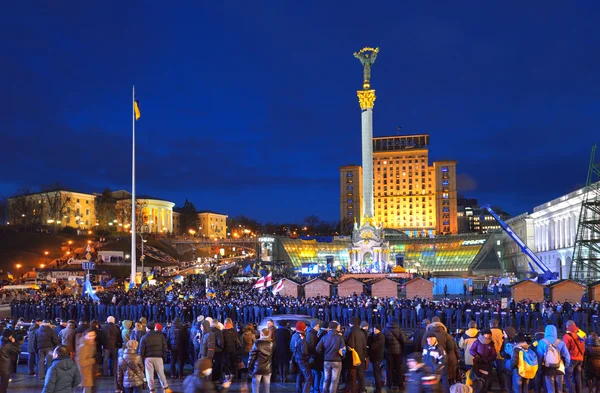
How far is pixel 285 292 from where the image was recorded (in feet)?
→ 127

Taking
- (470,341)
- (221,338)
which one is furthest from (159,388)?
(470,341)

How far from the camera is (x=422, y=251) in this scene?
97625 millimetres

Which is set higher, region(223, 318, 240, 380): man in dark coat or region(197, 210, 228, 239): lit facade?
region(197, 210, 228, 239): lit facade

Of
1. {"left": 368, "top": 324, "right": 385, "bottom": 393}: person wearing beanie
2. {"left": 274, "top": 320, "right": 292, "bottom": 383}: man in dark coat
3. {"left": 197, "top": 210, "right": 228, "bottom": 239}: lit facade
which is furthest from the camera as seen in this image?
{"left": 197, "top": 210, "right": 228, "bottom": 239}: lit facade

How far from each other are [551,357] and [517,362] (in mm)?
851

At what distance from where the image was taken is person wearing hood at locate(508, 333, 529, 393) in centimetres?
1089

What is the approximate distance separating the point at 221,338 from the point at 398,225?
148398 mm

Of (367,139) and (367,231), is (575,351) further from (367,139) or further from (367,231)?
(367,139)

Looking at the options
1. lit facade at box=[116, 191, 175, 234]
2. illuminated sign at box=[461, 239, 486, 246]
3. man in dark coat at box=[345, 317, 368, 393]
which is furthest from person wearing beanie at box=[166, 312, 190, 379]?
lit facade at box=[116, 191, 175, 234]

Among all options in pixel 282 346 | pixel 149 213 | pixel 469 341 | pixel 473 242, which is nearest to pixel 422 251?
pixel 473 242

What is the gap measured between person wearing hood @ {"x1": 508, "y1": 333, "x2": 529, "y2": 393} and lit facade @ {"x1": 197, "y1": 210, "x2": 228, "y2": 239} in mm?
158468

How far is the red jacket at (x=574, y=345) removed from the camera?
12.1m

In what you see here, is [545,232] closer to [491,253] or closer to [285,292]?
[491,253]

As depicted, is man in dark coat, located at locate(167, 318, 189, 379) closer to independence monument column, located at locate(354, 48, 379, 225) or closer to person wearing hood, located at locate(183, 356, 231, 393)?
person wearing hood, located at locate(183, 356, 231, 393)
